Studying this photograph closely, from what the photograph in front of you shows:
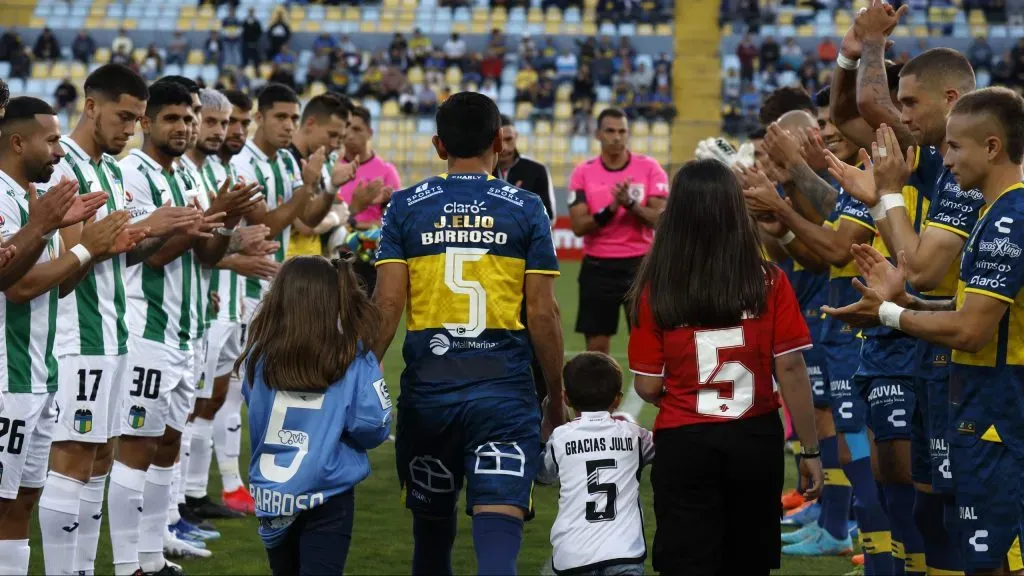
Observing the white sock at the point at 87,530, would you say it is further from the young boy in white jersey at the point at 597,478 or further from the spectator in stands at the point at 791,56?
the spectator in stands at the point at 791,56

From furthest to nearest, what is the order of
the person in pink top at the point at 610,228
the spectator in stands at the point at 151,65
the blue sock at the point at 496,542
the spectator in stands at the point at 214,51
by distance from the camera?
the spectator in stands at the point at 214,51 < the spectator in stands at the point at 151,65 < the person in pink top at the point at 610,228 < the blue sock at the point at 496,542

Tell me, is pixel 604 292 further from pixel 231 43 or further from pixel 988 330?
pixel 231 43

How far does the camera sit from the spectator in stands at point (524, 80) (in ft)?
105

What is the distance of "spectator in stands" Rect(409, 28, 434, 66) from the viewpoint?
111ft

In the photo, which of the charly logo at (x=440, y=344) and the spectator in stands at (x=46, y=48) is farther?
the spectator in stands at (x=46, y=48)

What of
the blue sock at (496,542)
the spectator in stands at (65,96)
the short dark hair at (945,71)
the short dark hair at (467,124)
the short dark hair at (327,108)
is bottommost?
the blue sock at (496,542)

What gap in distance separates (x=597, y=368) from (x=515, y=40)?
30511 millimetres

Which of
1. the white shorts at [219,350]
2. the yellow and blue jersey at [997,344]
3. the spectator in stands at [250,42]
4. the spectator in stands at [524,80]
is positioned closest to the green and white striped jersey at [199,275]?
the white shorts at [219,350]

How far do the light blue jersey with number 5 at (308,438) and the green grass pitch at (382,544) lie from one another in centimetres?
211

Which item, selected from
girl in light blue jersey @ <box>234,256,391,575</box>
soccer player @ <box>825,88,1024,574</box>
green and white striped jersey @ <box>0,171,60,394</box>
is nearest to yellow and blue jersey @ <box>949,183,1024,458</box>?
soccer player @ <box>825,88,1024,574</box>

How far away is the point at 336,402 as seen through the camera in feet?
16.4

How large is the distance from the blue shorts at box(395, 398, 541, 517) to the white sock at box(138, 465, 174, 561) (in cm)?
205

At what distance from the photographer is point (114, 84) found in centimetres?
619

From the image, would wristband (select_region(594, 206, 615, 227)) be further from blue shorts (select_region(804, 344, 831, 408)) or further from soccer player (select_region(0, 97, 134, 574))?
soccer player (select_region(0, 97, 134, 574))
